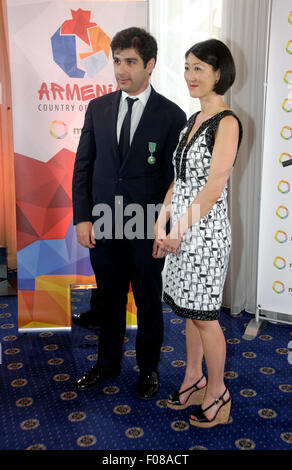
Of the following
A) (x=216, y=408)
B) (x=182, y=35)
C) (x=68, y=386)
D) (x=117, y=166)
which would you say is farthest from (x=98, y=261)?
(x=182, y=35)

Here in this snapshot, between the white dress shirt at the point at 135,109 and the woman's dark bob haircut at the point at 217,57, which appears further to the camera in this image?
the white dress shirt at the point at 135,109

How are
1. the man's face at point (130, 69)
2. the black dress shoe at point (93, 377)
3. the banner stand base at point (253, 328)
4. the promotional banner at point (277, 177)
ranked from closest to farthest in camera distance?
the man's face at point (130, 69), the black dress shoe at point (93, 377), the promotional banner at point (277, 177), the banner stand base at point (253, 328)

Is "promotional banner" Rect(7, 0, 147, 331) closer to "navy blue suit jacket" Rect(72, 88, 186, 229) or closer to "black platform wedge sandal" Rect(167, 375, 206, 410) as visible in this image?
"navy blue suit jacket" Rect(72, 88, 186, 229)

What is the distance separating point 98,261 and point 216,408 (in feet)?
2.65

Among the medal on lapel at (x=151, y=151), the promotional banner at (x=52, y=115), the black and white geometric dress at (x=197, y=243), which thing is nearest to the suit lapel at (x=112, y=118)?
the medal on lapel at (x=151, y=151)

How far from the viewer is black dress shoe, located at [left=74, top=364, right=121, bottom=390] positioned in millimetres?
2332

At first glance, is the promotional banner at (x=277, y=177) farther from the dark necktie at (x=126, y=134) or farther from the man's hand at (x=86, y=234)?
the man's hand at (x=86, y=234)

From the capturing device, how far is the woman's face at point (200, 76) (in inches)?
71.5

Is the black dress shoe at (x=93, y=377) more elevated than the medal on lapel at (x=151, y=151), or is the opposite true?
the medal on lapel at (x=151, y=151)

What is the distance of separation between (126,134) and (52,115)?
29.8 inches

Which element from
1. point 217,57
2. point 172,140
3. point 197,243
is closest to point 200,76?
point 217,57

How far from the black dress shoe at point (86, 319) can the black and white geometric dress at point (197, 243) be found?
967 mm

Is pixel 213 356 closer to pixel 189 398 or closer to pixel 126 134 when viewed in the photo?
pixel 189 398
